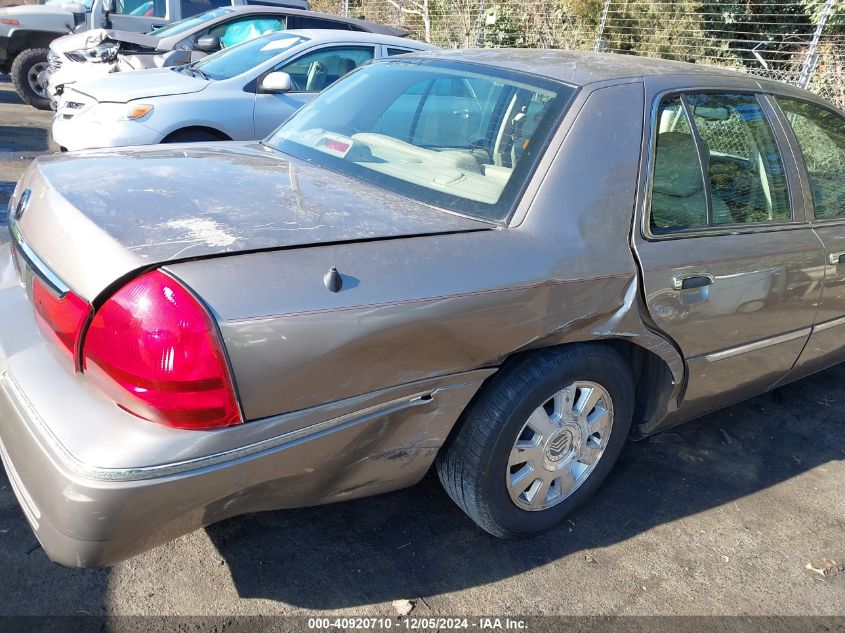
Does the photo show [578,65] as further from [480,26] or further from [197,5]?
[480,26]

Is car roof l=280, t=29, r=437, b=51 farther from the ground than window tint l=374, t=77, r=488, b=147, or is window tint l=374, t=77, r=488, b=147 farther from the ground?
car roof l=280, t=29, r=437, b=51

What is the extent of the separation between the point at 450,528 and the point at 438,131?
1516 mm

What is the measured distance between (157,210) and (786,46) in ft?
43.9

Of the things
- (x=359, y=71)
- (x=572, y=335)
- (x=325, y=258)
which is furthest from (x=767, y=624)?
(x=359, y=71)

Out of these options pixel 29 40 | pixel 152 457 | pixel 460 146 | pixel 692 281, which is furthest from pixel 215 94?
pixel 29 40

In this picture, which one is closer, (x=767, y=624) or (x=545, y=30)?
(x=767, y=624)

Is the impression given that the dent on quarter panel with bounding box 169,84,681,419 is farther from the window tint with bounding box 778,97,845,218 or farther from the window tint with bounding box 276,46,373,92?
the window tint with bounding box 276,46,373,92

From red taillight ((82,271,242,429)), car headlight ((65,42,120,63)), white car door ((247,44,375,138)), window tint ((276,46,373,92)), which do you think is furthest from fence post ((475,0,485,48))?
red taillight ((82,271,242,429))

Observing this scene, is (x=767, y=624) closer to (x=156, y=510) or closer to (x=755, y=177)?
(x=755, y=177)

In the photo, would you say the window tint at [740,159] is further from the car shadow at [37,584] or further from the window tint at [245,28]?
the window tint at [245,28]

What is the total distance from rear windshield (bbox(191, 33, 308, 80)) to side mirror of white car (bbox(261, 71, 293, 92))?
30.7 inches

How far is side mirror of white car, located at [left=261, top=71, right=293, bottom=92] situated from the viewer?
5.71 metres

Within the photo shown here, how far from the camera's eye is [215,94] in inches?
241

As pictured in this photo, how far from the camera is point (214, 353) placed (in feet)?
5.99
